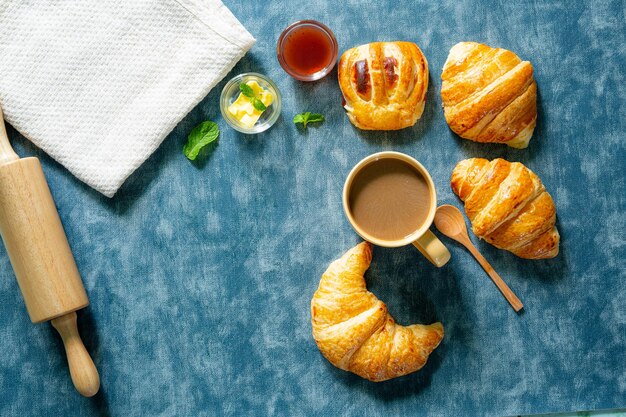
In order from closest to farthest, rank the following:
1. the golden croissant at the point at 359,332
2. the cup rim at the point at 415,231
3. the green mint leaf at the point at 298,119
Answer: the cup rim at the point at 415,231 → the golden croissant at the point at 359,332 → the green mint leaf at the point at 298,119

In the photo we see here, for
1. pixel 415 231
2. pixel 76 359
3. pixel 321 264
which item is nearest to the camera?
pixel 415 231

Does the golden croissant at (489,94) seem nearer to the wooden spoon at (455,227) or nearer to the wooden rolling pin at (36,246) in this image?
the wooden spoon at (455,227)

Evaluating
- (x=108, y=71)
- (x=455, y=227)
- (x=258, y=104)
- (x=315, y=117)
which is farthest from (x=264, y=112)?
(x=455, y=227)

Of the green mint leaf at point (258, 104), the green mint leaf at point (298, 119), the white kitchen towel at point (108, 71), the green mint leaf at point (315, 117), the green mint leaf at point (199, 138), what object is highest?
the white kitchen towel at point (108, 71)

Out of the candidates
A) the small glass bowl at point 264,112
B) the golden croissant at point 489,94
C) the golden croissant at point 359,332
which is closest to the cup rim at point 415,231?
the golden croissant at point 359,332

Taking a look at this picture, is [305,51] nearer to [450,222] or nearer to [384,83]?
[384,83]

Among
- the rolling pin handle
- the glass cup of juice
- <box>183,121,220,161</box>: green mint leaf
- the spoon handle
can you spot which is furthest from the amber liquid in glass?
the rolling pin handle
